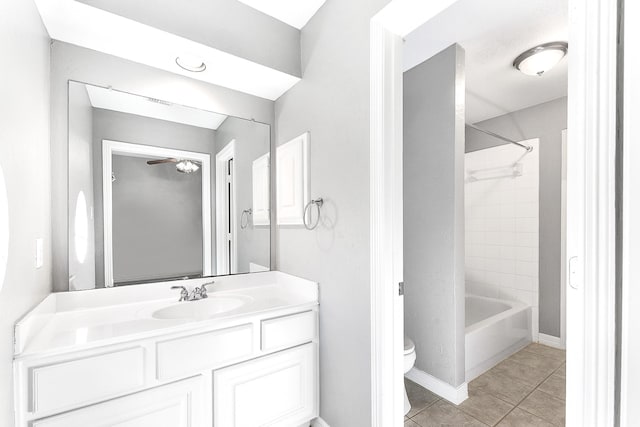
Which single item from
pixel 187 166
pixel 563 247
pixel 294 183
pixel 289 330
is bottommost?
pixel 289 330

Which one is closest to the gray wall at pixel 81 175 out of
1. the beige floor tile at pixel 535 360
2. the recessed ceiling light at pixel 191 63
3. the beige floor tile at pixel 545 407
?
the recessed ceiling light at pixel 191 63

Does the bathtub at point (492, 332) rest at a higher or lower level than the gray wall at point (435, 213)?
lower

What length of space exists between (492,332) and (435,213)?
1.15 metres

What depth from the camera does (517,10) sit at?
165 cm

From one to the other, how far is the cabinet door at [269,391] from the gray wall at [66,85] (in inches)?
37.6

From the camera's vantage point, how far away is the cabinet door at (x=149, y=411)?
1051 mm

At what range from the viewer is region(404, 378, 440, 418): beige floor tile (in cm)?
188

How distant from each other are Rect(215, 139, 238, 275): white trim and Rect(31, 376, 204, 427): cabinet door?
76 cm

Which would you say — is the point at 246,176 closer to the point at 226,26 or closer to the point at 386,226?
the point at 226,26

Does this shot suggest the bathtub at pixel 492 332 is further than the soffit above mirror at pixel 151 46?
Yes

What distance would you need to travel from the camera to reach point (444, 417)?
1.79 m

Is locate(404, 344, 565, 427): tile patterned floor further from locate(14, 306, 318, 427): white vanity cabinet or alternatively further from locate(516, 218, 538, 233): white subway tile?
locate(516, 218, 538, 233): white subway tile
